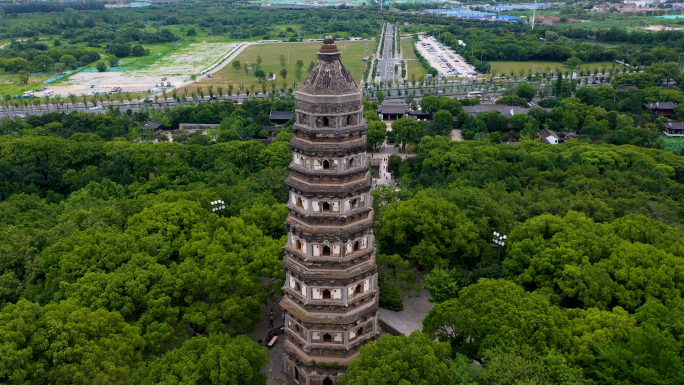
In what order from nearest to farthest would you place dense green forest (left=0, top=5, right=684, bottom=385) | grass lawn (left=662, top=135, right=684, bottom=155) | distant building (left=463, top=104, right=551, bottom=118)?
dense green forest (left=0, top=5, right=684, bottom=385) → grass lawn (left=662, top=135, right=684, bottom=155) → distant building (left=463, top=104, right=551, bottom=118)

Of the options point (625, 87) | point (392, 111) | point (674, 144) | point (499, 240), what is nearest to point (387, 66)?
point (392, 111)

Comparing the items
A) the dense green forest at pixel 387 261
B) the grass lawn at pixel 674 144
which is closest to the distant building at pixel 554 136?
the dense green forest at pixel 387 261

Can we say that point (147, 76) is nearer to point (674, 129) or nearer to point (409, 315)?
point (409, 315)

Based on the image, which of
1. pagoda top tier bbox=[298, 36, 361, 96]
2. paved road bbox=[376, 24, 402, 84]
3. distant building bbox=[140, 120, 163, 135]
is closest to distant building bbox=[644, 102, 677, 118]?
paved road bbox=[376, 24, 402, 84]

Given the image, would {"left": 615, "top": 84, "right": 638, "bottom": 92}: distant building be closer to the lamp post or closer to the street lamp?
the lamp post

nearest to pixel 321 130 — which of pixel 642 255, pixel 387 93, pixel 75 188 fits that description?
pixel 642 255

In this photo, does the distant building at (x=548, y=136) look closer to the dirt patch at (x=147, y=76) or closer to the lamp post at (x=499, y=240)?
the lamp post at (x=499, y=240)
